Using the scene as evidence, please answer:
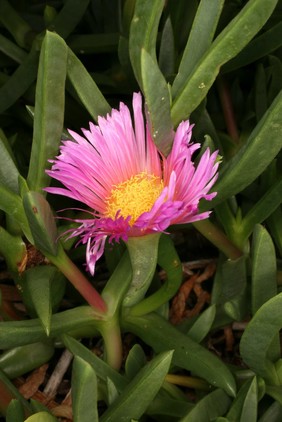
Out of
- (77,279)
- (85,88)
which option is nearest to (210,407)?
(77,279)

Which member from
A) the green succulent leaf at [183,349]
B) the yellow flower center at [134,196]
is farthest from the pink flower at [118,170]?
the green succulent leaf at [183,349]

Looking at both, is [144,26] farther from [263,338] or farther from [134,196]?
[263,338]

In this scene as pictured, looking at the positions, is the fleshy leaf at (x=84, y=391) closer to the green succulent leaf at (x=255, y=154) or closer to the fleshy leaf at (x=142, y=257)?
the fleshy leaf at (x=142, y=257)

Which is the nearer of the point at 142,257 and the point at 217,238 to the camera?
the point at 142,257

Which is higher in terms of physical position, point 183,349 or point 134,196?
point 134,196

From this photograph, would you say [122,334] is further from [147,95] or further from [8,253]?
[147,95]

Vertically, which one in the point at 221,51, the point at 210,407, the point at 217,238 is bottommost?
the point at 210,407

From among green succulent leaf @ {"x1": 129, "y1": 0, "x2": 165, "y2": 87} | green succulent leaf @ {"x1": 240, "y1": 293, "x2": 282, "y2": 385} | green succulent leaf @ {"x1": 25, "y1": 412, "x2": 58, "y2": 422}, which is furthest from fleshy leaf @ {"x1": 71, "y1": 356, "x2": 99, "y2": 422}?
green succulent leaf @ {"x1": 129, "y1": 0, "x2": 165, "y2": 87}
